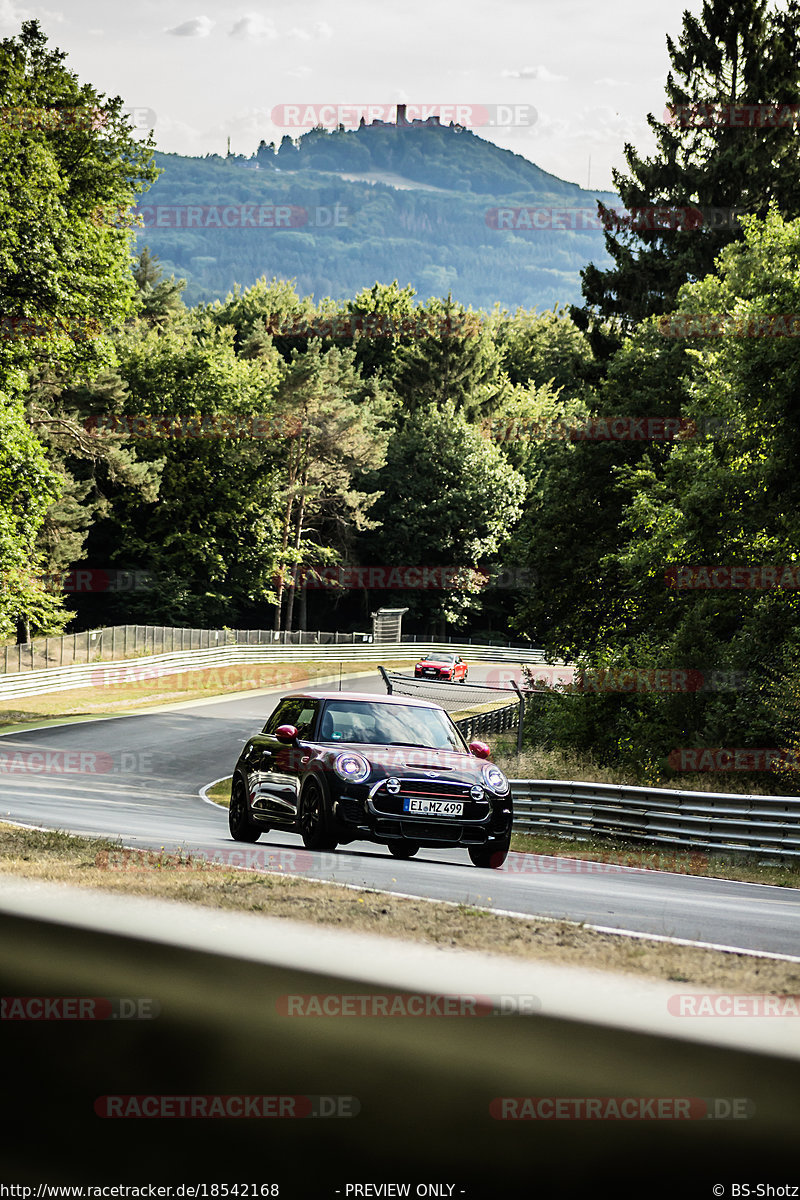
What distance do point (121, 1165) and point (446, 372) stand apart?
299ft

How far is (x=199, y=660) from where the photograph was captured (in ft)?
194

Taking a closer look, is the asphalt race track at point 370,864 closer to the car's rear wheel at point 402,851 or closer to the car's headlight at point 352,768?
the car's rear wheel at point 402,851

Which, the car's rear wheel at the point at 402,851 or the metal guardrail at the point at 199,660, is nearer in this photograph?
the car's rear wheel at the point at 402,851

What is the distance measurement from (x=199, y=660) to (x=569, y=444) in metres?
26.9

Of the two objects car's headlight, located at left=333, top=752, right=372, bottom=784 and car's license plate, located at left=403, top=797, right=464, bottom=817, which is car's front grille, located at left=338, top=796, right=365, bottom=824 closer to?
car's headlight, located at left=333, top=752, right=372, bottom=784

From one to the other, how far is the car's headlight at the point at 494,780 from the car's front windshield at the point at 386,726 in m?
0.51

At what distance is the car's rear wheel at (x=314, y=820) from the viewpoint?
483 inches

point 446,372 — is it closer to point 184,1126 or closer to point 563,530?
point 563,530

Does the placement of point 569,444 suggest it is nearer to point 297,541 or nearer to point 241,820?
point 241,820

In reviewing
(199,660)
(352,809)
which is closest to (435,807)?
(352,809)

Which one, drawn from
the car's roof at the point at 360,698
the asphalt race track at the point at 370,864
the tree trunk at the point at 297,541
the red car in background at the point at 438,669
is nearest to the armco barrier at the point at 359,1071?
the asphalt race track at the point at 370,864

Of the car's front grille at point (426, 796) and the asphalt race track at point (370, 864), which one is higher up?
the car's front grille at point (426, 796)

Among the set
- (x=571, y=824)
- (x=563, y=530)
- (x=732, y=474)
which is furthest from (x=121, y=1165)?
(x=563, y=530)

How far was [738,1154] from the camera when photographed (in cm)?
159
